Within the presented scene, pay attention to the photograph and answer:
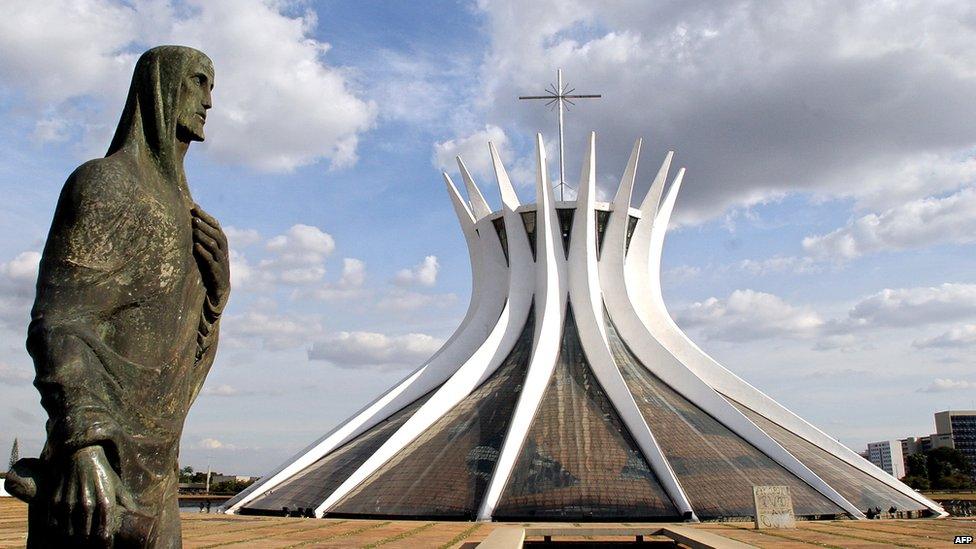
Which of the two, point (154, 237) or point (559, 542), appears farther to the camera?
point (559, 542)

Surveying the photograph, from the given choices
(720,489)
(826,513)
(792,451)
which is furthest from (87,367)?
(792,451)

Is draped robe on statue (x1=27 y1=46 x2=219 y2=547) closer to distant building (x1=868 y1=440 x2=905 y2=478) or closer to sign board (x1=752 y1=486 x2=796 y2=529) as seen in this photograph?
sign board (x1=752 y1=486 x2=796 y2=529)

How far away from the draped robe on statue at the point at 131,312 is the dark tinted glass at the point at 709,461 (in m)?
14.1

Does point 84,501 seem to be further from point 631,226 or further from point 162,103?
point 631,226

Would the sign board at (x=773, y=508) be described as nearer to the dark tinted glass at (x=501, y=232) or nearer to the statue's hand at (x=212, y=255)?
the statue's hand at (x=212, y=255)

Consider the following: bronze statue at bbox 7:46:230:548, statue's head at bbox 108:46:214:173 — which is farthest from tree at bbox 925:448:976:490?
statue's head at bbox 108:46:214:173

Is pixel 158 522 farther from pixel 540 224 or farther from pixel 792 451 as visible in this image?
pixel 540 224

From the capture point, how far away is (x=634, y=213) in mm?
23453

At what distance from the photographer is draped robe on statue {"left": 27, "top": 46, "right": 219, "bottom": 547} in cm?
223

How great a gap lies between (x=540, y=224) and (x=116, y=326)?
20110 millimetres

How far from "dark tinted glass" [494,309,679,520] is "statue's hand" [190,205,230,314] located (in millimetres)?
13135

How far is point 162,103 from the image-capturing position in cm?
286

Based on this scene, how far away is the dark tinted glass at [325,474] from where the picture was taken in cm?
1706

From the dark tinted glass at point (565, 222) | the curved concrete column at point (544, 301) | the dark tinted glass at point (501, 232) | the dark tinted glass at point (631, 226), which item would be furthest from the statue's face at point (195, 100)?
the dark tinted glass at point (631, 226)
